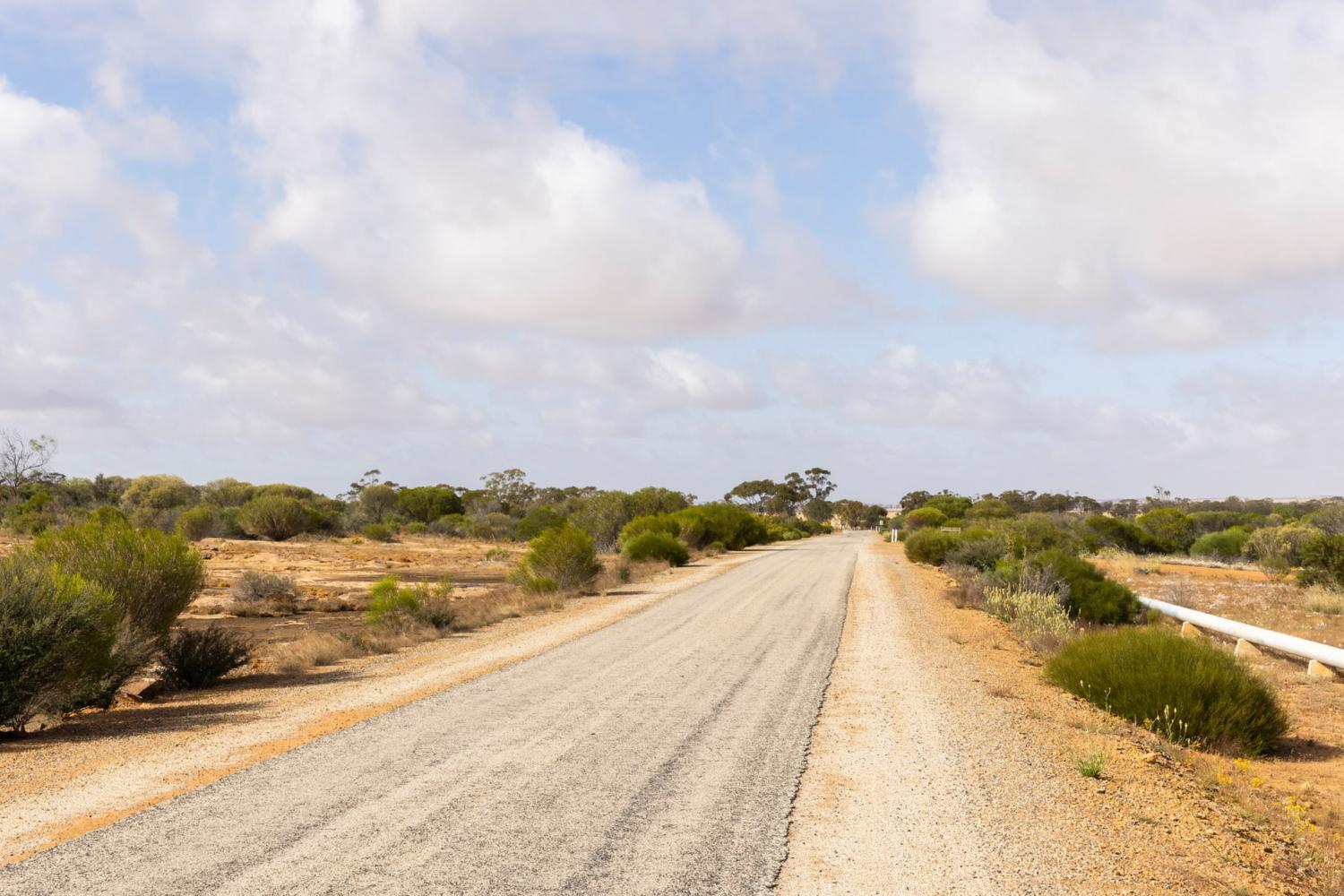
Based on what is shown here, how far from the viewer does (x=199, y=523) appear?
61.9 metres

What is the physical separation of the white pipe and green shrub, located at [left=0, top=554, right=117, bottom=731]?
748 inches

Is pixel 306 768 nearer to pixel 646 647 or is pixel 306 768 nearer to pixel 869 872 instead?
pixel 869 872

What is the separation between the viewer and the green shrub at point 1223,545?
55.9 metres

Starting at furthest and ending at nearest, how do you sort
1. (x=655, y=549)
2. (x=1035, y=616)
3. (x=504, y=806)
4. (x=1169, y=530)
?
1. (x=1169, y=530)
2. (x=655, y=549)
3. (x=1035, y=616)
4. (x=504, y=806)

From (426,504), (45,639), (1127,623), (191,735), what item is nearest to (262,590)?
(45,639)

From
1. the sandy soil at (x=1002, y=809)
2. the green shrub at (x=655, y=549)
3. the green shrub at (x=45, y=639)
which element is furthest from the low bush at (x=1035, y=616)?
the green shrub at (x=655, y=549)

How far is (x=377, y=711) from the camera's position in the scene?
10695mm

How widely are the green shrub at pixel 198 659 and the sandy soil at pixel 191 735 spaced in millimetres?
304

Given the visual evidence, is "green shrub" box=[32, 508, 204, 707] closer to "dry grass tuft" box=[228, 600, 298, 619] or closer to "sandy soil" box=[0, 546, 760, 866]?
"sandy soil" box=[0, 546, 760, 866]

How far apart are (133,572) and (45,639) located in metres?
3.96

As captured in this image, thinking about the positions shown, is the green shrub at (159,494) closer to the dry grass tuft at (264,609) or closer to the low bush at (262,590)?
the low bush at (262,590)

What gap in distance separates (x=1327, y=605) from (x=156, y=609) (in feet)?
91.3

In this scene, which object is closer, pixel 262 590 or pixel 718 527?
pixel 262 590

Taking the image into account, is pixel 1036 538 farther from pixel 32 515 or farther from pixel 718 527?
pixel 32 515
